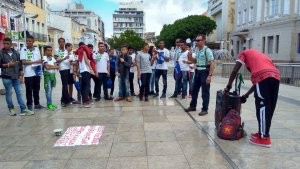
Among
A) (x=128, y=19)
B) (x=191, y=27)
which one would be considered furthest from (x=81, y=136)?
(x=128, y=19)

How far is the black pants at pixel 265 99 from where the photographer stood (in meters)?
4.65

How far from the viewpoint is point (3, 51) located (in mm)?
6824

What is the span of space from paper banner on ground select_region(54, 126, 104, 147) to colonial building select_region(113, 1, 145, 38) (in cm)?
15452

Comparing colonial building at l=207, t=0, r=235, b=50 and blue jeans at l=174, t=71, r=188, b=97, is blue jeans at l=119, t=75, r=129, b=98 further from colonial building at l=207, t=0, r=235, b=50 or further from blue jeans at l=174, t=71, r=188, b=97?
colonial building at l=207, t=0, r=235, b=50

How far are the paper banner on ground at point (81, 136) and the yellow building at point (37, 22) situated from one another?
29926mm

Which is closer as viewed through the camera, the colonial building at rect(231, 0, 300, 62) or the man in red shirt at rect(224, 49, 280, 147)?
the man in red shirt at rect(224, 49, 280, 147)

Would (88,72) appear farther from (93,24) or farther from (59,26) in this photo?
(93,24)

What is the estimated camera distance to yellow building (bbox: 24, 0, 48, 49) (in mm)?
33344

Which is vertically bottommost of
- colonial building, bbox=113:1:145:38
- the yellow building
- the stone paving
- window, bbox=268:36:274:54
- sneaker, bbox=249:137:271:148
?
the stone paving

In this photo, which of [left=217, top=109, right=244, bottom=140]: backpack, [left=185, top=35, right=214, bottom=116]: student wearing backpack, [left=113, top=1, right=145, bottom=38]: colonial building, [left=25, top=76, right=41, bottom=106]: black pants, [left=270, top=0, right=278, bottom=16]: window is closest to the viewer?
[left=217, top=109, right=244, bottom=140]: backpack

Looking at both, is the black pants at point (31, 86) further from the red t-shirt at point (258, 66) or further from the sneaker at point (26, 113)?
the red t-shirt at point (258, 66)

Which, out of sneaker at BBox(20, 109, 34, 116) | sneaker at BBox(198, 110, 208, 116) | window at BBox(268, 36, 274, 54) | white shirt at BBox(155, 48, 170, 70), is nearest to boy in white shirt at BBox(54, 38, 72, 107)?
sneaker at BBox(20, 109, 34, 116)

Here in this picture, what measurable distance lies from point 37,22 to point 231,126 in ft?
119

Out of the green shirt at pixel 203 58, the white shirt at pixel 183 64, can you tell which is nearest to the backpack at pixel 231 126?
the green shirt at pixel 203 58
